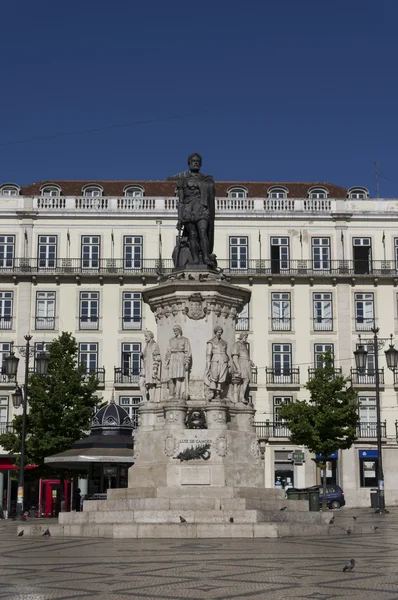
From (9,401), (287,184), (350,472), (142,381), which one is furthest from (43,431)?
(287,184)

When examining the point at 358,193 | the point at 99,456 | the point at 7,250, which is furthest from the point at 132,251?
the point at 99,456

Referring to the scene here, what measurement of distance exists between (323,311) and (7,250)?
1984cm

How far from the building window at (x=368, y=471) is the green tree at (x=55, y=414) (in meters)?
18.9

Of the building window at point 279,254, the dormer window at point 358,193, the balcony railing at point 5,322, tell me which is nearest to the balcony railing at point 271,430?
the building window at point 279,254

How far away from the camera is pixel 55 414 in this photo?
45.9 metres

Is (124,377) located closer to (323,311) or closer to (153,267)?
(153,267)

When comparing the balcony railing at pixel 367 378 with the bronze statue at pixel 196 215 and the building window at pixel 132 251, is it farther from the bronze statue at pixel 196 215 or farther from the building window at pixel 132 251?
the bronze statue at pixel 196 215

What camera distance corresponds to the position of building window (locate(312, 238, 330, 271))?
6094 centimetres

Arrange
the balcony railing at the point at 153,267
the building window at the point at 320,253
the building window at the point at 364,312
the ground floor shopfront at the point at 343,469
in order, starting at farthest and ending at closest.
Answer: the building window at the point at 320,253, the building window at the point at 364,312, the balcony railing at the point at 153,267, the ground floor shopfront at the point at 343,469

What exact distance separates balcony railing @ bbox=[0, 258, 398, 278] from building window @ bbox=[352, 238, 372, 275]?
0.13 m

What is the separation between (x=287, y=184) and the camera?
222 feet

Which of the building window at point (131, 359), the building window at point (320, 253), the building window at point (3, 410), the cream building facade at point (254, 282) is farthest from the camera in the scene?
the building window at point (320, 253)

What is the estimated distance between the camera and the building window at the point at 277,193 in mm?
65250

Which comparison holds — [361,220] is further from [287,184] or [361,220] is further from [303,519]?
[303,519]
